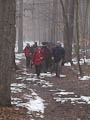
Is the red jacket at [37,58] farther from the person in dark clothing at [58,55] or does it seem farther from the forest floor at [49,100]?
the forest floor at [49,100]

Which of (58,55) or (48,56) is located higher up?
(58,55)

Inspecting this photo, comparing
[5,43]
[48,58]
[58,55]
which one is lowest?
Result: [48,58]

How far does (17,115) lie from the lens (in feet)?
24.2

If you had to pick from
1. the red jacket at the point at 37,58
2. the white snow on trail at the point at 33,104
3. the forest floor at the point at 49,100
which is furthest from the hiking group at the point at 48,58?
the white snow on trail at the point at 33,104

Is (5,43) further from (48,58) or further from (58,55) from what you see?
(48,58)

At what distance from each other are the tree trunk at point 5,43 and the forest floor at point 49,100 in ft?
1.66

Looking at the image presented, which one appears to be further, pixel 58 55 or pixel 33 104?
pixel 58 55

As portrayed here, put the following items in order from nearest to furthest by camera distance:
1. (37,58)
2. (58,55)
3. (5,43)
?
1. (5,43)
2. (37,58)
3. (58,55)

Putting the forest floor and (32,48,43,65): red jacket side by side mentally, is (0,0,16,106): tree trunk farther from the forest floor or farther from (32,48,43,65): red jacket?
(32,48,43,65): red jacket

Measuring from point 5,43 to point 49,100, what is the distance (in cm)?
307

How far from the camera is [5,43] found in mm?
7590

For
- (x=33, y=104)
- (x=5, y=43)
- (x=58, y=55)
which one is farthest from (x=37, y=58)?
(x=5, y=43)

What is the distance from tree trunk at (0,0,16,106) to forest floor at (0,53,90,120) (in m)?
0.50

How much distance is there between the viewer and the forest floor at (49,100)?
25.4 feet
